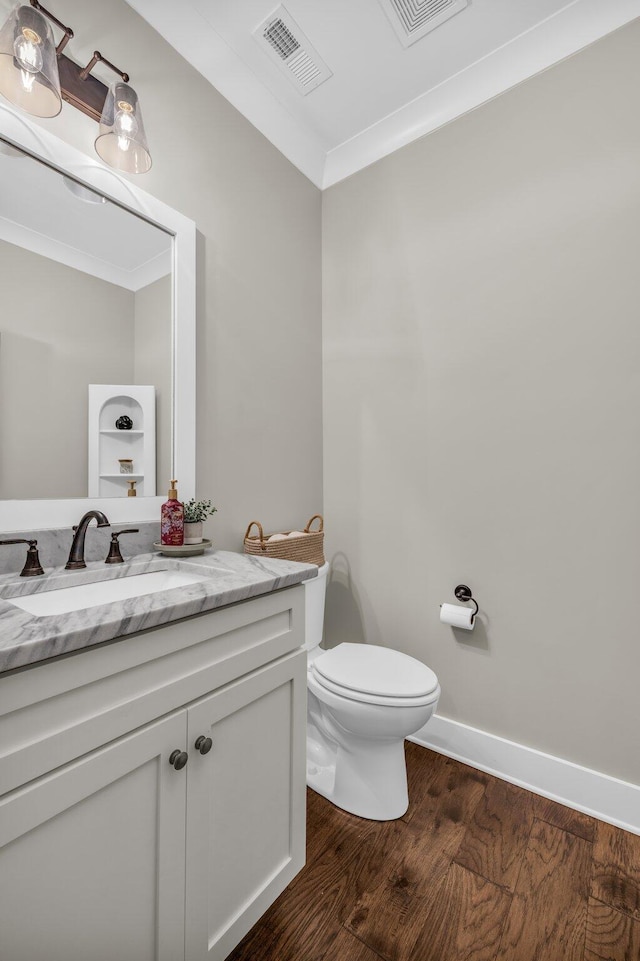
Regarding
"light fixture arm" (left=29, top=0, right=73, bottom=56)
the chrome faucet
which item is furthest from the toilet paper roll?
"light fixture arm" (left=29, top=0, right=73, bottom=56)

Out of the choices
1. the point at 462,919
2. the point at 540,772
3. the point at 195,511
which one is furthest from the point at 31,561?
the point at 540,772

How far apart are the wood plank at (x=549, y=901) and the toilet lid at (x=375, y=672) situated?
542mm

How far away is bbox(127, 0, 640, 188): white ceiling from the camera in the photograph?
154 centimetres

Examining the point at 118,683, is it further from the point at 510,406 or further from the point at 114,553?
the point at 510,406

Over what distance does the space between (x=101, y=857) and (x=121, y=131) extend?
1729mm

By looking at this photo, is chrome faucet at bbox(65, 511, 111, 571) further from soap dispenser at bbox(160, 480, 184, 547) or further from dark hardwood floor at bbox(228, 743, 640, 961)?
dark hardwood floor at bbox(228, 743, 640, 961)

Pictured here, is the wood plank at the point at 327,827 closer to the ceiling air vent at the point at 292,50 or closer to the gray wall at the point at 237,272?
the gray wall at the point at 237,272

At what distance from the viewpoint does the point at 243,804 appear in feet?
3.24

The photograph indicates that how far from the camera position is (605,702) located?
4.91 ft

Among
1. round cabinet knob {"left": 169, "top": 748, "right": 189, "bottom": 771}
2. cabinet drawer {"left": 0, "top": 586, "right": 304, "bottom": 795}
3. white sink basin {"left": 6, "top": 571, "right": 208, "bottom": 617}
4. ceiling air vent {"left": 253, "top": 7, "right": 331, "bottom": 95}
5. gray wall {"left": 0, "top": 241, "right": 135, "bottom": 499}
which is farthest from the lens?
ceiling air vent {"left": 253, "top": 7, "right": 331, "bottom": 95}

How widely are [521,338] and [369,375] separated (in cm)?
68

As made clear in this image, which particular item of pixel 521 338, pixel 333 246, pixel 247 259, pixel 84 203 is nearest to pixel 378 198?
pixel 333 246

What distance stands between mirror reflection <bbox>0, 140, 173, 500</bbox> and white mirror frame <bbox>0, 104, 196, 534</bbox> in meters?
0.02

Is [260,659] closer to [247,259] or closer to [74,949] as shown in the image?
[74,949]
